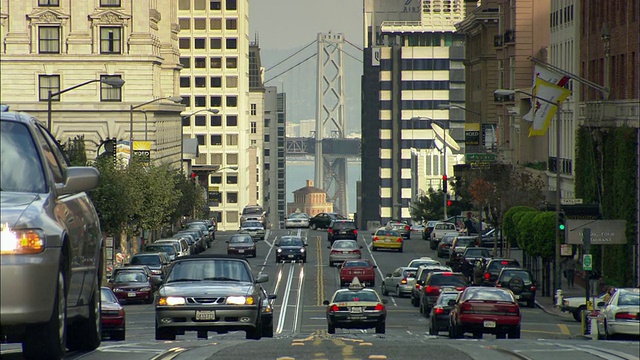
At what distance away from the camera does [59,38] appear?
9562 centimetres

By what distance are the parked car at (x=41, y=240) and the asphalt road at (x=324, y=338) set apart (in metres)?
2.30

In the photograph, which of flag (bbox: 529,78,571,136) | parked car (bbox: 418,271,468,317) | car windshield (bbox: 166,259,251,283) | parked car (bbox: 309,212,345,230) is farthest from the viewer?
parked car (bbox: 309,212,345,230)

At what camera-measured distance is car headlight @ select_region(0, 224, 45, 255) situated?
9984 millimetres

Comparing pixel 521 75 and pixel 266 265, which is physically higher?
pixel 521 75

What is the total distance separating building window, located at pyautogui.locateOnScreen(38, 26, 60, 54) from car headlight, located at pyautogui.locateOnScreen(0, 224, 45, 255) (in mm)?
87079

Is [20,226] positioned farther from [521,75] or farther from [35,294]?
[521,75]

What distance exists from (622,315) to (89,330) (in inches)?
592

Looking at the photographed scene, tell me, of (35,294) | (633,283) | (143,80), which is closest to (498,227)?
(633,283)

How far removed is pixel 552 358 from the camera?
16.0 meters

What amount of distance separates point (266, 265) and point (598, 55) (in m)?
21.0

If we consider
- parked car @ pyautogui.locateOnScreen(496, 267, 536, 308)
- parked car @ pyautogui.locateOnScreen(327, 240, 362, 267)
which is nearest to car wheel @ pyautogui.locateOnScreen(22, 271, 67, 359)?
parked car @ pyautogui.locateOnScreen(496, 267, 536, 308)

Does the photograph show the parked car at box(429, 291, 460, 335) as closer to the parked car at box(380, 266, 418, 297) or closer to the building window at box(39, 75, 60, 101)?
the parked car at box(380, 266, 418, 297)

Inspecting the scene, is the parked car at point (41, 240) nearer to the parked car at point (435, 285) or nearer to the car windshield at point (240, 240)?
the parked car at point (435, 285)

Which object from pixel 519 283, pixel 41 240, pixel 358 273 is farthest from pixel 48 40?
pixel 41 240
